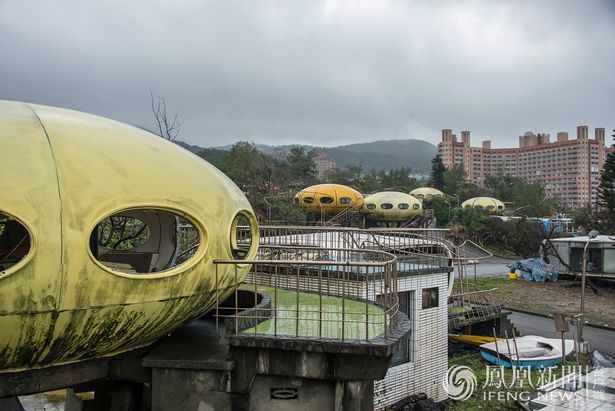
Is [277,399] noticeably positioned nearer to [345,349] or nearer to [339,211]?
[345,349]

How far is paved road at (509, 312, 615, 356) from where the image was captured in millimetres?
18375

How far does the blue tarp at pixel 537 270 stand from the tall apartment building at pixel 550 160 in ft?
268

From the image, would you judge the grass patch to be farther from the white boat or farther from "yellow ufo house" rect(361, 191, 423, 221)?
"yellow ufo house" rect(361, 191, 423, 221)

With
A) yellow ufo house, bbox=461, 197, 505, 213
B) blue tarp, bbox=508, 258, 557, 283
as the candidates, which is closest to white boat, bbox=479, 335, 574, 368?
blue tarp, bbox=508, 258, 557, 283

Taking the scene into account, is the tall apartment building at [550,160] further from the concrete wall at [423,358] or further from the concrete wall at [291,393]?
the concrete wall at [291,393]

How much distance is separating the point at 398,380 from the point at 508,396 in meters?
3.30

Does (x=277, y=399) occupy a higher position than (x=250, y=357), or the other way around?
(x=250, y=357)

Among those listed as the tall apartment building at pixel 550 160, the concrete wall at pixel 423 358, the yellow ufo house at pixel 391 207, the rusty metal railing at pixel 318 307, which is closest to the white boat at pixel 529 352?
the concrete wall at pixel 423 358

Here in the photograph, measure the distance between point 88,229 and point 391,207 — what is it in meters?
39.8

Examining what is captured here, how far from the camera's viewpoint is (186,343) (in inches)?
296

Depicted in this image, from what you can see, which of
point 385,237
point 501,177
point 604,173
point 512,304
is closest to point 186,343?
point 385,237

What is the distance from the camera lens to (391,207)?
4434 centimetres

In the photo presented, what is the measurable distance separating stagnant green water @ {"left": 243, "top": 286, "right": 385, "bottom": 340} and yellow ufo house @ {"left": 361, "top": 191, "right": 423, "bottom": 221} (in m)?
35.5

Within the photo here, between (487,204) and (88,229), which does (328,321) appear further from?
(487,204)
